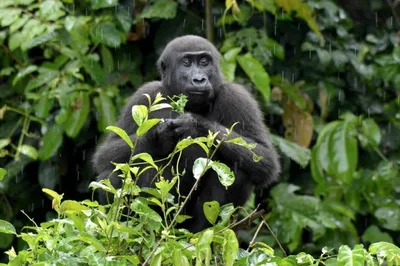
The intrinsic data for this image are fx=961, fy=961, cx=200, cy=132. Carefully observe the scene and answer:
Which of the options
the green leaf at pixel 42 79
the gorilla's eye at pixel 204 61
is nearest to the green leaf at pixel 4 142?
the green leaf at pixel 42 79

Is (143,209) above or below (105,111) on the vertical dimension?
above

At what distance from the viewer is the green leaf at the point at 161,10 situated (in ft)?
21.4

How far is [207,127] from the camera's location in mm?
4727

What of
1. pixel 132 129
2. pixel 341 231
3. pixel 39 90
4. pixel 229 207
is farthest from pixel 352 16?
pixel 229 207

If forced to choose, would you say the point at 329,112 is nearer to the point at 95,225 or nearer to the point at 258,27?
the point at 258,27

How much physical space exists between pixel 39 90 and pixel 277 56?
1.68 meters

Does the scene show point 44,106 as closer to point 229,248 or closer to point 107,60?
point 107,60

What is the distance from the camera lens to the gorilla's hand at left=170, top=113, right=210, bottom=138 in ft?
15.2

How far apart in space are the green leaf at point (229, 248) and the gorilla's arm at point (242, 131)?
1.77 meters

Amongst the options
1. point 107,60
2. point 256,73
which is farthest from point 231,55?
point 107,60

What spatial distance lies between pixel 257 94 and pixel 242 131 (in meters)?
1.81

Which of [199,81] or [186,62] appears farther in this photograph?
[186,62]

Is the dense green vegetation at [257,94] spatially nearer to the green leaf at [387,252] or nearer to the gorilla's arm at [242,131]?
the gorilla's arm at [242,131]

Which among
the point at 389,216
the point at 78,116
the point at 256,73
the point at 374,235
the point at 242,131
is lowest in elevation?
the point at 374,235
